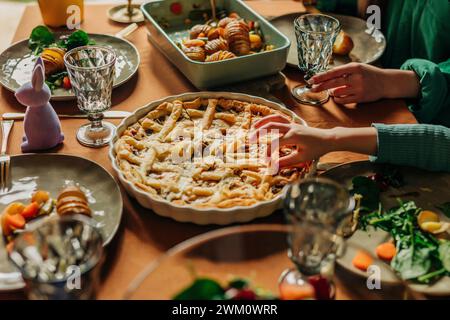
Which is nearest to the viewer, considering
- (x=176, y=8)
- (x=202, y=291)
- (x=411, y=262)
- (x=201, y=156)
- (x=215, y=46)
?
(x=202, y=291)

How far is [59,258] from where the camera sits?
82cm

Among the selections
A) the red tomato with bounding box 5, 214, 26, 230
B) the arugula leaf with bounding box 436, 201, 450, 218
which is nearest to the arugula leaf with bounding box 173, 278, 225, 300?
the red tomato with bounding box 5, 214, 26, 230

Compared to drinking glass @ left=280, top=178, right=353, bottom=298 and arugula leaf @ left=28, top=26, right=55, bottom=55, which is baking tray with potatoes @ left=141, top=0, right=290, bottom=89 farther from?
drinking glass @ left=280, top=178, right=353, bottom=298

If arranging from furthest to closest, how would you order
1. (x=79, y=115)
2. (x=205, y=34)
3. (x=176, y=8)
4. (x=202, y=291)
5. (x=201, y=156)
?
(x=176, y=8) < (x=205, y=34) < (x=79, y=115) < (x=201, y=156) < (x=202, y=291)

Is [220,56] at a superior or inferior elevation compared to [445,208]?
superior

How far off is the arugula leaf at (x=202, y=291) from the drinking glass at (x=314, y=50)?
29.6 inches

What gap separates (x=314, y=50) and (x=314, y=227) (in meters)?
0.73

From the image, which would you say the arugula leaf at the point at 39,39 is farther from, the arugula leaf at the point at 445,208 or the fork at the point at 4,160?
the arugula leaf at the point at 445,208

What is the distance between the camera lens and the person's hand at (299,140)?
109 cm

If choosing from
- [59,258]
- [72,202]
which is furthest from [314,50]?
[59,258]

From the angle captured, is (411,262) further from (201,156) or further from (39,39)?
(39,39)

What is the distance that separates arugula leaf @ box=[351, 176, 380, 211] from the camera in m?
1.04
